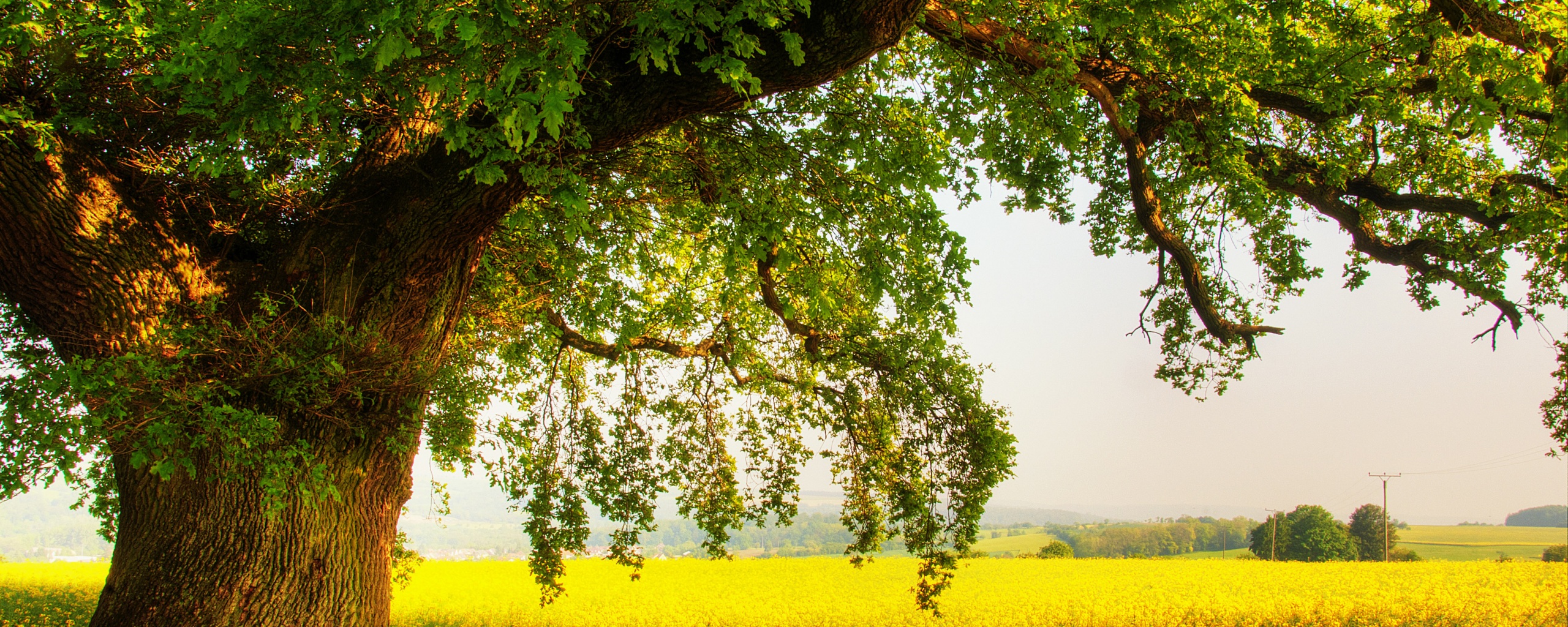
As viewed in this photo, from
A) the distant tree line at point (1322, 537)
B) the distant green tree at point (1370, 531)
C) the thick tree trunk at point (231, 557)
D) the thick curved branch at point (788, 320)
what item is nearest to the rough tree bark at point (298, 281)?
the thick tree trunk at point (231, 557)

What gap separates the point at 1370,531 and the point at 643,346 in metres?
26.9

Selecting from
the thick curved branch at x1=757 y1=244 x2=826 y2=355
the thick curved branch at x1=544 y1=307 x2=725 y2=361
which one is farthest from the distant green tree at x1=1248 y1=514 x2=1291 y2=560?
the thick curved branch at x1=544 y1=307 x2=725 y2=361

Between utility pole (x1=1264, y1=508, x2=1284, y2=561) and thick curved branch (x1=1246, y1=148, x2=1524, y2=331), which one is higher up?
thick curved branch (x1=1246, y1=148, x2=1524, y2=331)

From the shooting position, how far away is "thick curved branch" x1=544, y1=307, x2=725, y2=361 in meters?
8.23

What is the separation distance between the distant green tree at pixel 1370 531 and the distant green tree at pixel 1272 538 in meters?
2.84

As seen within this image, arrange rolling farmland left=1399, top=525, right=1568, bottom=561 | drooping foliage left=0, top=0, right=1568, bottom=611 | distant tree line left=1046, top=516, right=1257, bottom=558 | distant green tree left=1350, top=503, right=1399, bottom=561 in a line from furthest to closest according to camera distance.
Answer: distant green tree left=1350, top=503, right=1399, bottom=561
distant tree line left=1046, top=516, right=1257, bottom=558
rolling farmland left=1399, top=525, right=1568, bottom=561
drooping foliage left=0, top=0, right=1568, bottom=611

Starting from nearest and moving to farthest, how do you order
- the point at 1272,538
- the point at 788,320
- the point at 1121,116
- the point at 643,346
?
the point at 1121,116
the point at 788,320
the point at 643,346
the point at 1272,538

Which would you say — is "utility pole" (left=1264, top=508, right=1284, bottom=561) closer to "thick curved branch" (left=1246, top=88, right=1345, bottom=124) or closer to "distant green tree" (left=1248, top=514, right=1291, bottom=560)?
"distant green tree" (left=1248, top=514, right=1291, bottom=560)

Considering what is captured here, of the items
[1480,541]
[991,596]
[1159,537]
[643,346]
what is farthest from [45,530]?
[1480,541]

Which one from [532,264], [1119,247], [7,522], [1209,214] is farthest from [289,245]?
[7,522]

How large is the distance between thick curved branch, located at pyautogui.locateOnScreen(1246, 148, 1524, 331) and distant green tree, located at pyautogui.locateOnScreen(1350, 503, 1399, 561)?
21233 mm

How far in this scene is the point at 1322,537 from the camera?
22219mm

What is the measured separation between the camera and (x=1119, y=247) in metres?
8.28

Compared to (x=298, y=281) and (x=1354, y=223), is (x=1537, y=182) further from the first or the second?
→ (x=298, y=281)
